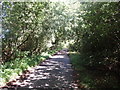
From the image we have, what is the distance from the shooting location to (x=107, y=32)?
293 inches

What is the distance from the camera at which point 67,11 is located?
21.2 meters

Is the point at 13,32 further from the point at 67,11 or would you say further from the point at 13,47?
the point at 67,11

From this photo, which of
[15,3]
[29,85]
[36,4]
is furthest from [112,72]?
[15,3]

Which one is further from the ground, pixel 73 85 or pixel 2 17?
pixel 2 17

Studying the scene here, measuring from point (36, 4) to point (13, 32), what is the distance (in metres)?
2.56

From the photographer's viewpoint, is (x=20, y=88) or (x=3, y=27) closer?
(x=20, y=88)

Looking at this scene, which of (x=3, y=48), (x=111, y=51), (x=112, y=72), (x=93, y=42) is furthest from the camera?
(x=3, y=48)

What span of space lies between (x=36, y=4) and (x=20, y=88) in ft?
20.3

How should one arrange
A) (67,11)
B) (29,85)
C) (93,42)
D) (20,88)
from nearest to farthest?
1. (20,88)
2. (29,85)
3. (93,42)
4. (67,11)

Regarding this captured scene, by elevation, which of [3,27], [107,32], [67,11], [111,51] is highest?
[67,11]

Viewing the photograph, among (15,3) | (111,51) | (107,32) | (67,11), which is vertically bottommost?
(111,51)

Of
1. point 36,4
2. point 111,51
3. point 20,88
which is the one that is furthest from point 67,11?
point 20,88

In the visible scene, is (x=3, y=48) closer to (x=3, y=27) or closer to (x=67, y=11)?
(x=3, y=27)

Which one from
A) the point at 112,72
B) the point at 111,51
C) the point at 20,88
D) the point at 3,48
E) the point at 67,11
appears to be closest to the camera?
the point at 20,88
